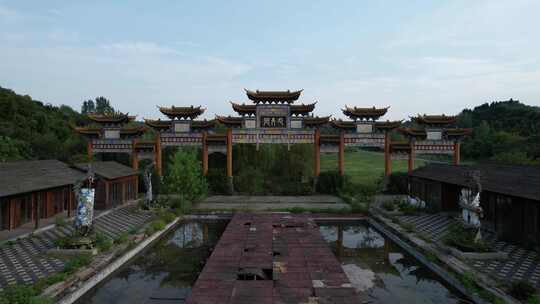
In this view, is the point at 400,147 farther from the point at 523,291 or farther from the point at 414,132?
the point at 523,291

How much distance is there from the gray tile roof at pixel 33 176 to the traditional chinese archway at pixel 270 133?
8.63 meters

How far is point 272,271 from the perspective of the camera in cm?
1141

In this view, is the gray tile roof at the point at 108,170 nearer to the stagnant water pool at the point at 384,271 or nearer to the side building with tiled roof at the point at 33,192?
the side building with tiled roof at the point at 33,192

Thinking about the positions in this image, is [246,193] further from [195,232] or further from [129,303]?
[129,303]

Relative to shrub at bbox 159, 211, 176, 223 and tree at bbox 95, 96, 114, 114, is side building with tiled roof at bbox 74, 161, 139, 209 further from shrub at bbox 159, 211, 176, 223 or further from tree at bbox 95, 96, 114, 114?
tree at bbox 95, 96, 114, 114

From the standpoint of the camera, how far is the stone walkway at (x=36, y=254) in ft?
35.5

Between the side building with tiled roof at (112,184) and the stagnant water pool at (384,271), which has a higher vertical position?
the side building with tiled roof at (112,184)

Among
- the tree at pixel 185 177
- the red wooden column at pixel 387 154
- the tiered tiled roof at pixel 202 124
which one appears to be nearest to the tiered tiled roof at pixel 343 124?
the red wooden column at pixel 387 154

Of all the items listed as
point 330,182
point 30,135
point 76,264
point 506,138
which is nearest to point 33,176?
point 76,264

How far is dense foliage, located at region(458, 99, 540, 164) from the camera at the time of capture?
3311cm

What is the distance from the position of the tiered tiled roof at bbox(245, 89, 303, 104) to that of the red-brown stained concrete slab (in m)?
15.4

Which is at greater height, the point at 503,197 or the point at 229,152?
the point at 229,152

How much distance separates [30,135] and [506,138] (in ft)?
210

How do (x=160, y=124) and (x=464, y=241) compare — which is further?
(x=160, y=124)
